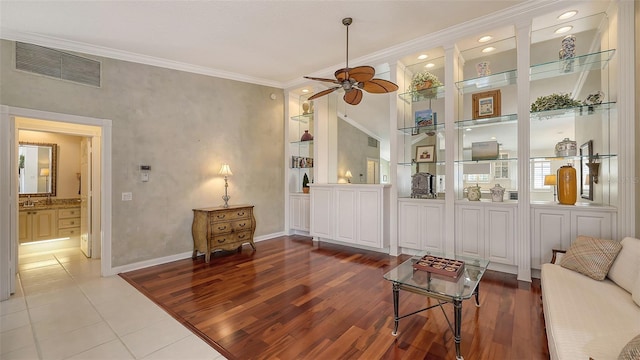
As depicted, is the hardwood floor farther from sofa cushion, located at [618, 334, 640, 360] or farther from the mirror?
the mirror

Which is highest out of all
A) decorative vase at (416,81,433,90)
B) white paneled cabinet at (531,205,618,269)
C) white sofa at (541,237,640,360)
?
decorative vase at (416,81,433,90)

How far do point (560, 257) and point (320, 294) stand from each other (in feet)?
8.32

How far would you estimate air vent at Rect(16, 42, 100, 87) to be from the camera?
133 inches

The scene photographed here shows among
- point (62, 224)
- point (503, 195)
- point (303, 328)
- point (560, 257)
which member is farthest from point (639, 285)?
point (62, 224)

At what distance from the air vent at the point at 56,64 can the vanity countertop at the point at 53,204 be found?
11.3 ft

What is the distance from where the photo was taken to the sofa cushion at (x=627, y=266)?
2.06 meters

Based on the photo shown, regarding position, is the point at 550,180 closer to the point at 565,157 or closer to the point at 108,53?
the point at 565,157

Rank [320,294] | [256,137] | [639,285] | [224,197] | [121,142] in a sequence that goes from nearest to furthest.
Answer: [639,285]
[320,294]
[121,142]
[224,197]
[256,137]

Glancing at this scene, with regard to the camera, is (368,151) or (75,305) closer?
(75,305)

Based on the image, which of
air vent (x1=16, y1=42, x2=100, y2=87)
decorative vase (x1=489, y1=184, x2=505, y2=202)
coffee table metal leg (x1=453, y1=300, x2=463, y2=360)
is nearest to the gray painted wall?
air vent (x1=16, y1=42, x2=100, y2=87)

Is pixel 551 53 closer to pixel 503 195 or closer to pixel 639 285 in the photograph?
pixel 503 195

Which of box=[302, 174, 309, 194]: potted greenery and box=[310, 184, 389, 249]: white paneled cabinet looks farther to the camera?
box=[302, 174, 309, 194]: potted greenery

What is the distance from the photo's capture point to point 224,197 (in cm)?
500

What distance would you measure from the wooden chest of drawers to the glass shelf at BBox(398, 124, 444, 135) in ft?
10.0
